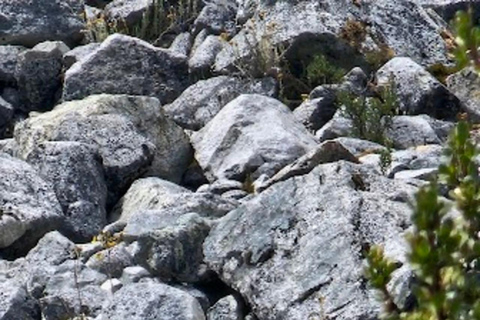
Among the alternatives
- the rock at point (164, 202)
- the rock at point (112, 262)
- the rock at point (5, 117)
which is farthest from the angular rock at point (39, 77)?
the rock at point (112, 262)

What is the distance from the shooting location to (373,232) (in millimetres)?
7688

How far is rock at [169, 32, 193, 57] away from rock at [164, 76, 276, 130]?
131 cm

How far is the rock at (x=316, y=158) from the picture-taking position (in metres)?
9.15

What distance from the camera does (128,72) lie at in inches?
509

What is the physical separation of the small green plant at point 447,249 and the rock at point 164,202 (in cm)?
614

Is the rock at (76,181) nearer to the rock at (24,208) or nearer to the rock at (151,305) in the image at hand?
the rock at (24,208)

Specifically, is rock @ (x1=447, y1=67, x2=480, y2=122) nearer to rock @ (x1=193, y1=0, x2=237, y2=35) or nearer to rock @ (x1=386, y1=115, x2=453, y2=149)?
rock @ (x1=386, y1=115, x2=453, y2=149)

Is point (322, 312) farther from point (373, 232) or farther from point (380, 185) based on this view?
point (380, 185)

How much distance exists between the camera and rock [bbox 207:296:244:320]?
7777mm

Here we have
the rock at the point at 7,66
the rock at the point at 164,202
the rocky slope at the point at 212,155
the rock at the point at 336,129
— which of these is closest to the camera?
the rocky slope at the point at 212,155

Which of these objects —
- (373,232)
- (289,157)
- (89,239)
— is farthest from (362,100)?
(373,232)

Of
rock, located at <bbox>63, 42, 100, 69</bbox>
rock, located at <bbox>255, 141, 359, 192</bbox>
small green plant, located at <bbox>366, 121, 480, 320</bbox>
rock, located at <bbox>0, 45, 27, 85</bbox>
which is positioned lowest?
rock, located at <bbox>0, 45, 27, 85</bbox>

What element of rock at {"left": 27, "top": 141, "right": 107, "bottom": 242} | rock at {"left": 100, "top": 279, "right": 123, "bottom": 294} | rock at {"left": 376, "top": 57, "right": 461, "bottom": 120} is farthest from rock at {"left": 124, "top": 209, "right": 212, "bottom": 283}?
rock at {"left": 376, "top": 57, "right": 461, "bottom": 120}

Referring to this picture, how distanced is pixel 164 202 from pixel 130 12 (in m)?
5.65
